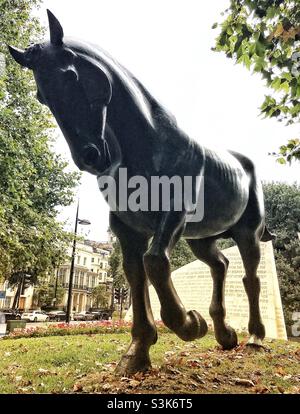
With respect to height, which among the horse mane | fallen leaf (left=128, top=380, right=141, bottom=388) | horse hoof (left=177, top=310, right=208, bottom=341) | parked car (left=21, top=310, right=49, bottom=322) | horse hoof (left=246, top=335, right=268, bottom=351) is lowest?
fallen leaf (left=128, top=380, right=141, bottom=388)

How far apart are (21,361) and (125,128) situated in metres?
3.51

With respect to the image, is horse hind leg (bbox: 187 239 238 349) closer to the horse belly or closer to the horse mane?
the horse belly

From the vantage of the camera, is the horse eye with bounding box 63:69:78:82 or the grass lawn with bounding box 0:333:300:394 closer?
the horse eye with bounding box 63:69:78:82

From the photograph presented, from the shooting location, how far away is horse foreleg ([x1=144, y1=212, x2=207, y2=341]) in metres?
3.16

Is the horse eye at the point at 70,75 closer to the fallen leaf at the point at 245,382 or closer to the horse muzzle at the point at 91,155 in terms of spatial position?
the horse muzzle at the point at 91,155

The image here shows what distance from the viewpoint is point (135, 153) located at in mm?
3428

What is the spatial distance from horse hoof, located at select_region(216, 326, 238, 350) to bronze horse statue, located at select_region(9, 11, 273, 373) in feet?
5.06

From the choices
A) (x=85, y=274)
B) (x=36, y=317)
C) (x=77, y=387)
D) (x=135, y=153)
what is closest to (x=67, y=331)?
(x=77, y=387)

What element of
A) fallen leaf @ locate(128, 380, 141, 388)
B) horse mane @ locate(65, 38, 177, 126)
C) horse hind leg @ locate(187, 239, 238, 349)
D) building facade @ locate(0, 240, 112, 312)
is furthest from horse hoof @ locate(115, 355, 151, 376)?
building facade @ locate(0, 240, 112, 312)

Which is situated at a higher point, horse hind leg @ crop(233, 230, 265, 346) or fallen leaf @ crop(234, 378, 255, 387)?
horse hind leg @ crop(233, 230, 265, 346)

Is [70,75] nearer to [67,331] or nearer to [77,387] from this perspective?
[77,387]

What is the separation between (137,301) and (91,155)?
1.57 m
